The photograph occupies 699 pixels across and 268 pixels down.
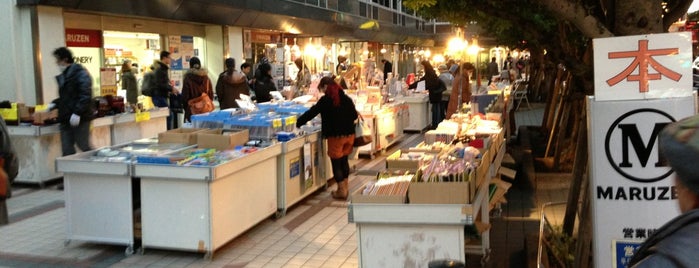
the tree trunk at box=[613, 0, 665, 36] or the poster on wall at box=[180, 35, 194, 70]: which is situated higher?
the poster on wall at box=[180, 35, 194, 70]

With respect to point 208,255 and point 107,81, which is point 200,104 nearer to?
point 107,81

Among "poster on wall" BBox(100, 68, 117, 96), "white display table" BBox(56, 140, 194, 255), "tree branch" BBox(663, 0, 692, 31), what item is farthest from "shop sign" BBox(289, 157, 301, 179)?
"poster on wall" BBox(100, 68, 117, 96)

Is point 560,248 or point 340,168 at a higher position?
point 340,168

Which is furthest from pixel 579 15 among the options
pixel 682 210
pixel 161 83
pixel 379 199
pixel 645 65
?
pixel 161 83

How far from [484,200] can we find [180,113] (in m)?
10.2

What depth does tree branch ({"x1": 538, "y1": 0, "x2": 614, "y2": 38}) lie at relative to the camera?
16.5 ft

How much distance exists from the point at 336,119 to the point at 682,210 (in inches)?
297

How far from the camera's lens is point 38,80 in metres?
12.4

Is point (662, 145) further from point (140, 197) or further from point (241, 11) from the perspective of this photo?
point (241, 11)

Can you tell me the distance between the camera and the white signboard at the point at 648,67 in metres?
4.20

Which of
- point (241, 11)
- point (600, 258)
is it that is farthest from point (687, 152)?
point (241, 11)

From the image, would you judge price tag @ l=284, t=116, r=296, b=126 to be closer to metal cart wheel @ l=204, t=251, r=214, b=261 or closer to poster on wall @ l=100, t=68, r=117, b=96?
metal cart wheel @ l=204, t=251, r=214, b=261

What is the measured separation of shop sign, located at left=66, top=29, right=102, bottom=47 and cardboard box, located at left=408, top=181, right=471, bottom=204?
32.8 feet

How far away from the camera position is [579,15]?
5.06 metres
